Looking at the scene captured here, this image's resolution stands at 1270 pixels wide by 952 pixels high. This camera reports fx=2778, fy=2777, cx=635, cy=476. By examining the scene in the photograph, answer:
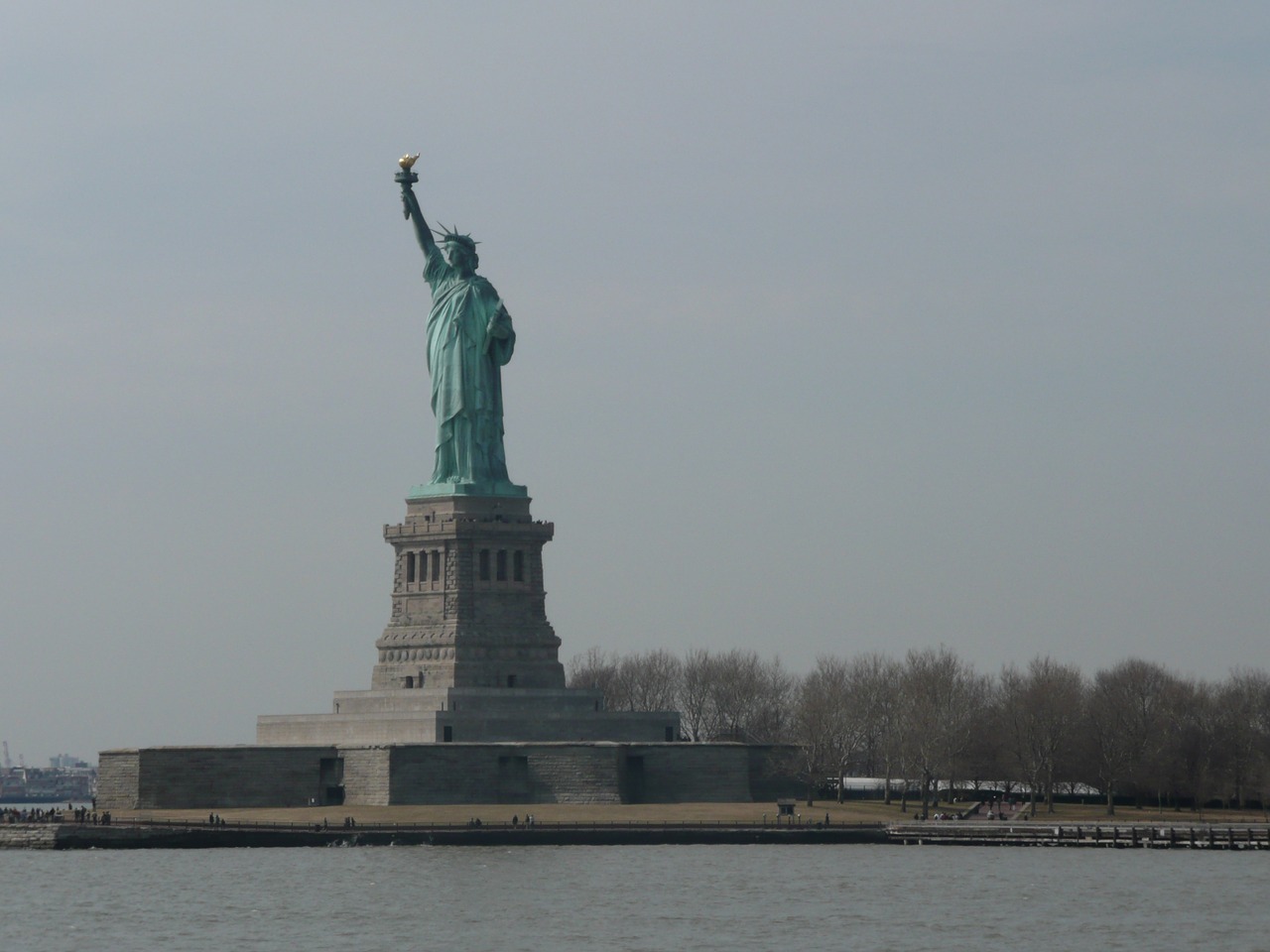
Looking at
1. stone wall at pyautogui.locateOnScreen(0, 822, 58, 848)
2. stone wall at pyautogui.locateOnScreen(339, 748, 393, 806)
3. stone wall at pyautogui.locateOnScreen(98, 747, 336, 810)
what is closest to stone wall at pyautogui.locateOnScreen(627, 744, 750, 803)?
stone wall at pyautogui.locateOnScreen(339, 748, 393, 806)

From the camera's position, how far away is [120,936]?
69062 mm

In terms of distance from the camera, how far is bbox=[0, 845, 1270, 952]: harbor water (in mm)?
67875

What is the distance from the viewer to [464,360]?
111m

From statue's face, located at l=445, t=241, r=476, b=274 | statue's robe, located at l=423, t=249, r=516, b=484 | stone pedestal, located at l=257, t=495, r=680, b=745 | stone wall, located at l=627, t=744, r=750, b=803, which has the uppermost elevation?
statue's face, located at l=445, t=241, r=476, b=274

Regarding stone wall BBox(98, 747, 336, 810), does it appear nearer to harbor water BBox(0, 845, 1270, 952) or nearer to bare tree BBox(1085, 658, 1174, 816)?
harbor water BBox(0, 845, 1270, 952)

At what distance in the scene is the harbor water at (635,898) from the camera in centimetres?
6788

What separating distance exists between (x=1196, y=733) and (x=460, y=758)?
33.0 m

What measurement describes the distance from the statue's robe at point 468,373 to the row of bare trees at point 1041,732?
16.7 metres

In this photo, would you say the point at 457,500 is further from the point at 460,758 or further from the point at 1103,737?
the point at 1103,737

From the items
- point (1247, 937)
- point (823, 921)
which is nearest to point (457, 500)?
point (823, 921)

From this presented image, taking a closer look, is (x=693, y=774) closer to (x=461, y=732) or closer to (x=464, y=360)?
(x=461, y=732)

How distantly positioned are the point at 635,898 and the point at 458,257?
41.0 m

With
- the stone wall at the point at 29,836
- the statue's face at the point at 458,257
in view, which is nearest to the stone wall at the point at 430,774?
the stone wall at the point at 29,836

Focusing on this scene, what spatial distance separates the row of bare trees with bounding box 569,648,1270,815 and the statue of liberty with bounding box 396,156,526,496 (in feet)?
54.6
